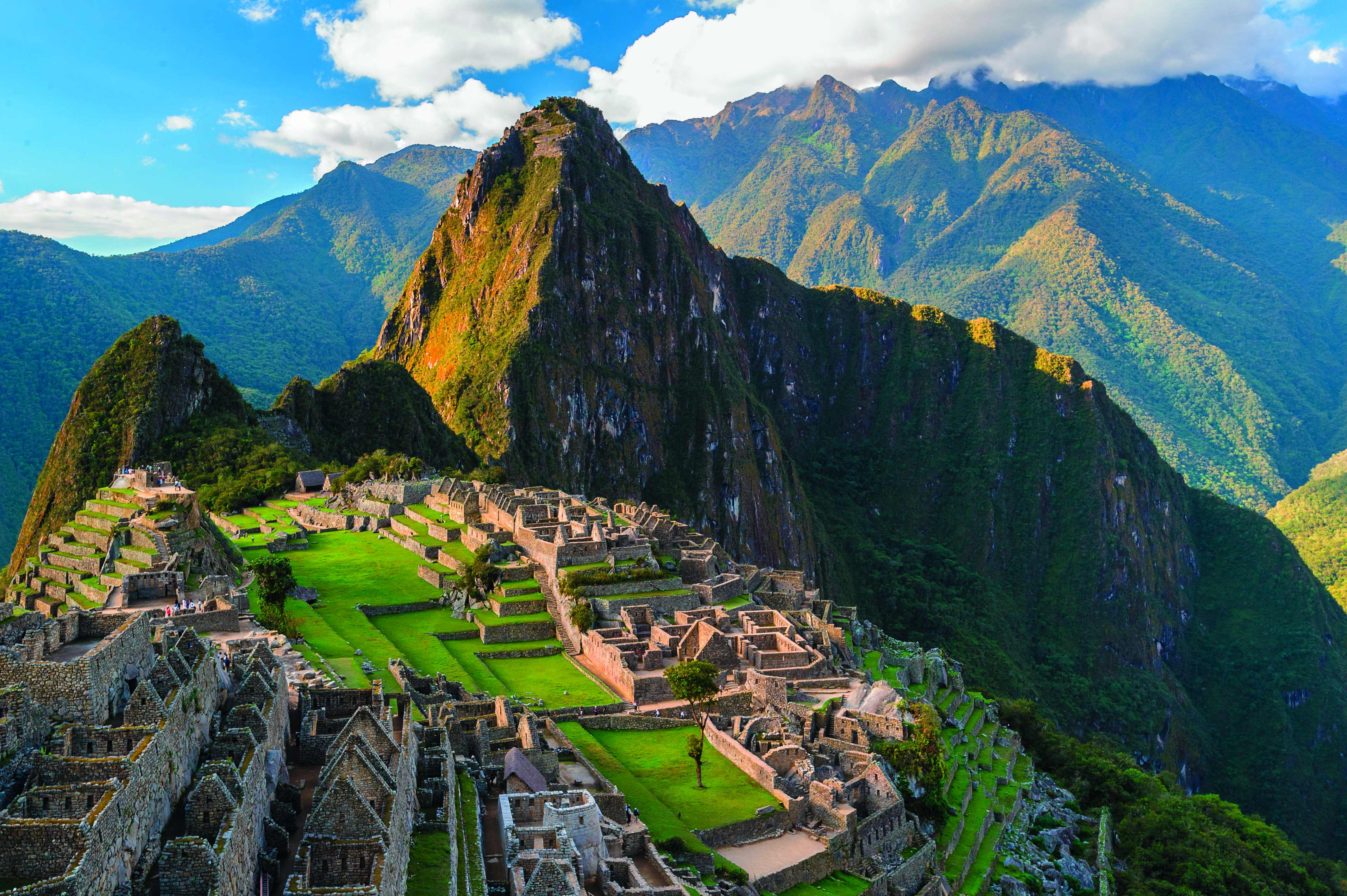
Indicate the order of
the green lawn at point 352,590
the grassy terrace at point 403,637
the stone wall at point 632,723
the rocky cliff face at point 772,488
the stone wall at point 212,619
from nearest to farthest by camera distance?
the stone wall at point 212,619 → the stone wall at point 632,723 → the green lawn at point 352,590 → the grassy terrace at point 403,637 → the rocky cliff face at point 772,488

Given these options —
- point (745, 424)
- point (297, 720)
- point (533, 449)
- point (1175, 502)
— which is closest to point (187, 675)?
point (297, 720)

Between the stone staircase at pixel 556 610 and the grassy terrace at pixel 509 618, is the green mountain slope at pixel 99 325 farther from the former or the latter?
the grassy terrace at pixel 509 618

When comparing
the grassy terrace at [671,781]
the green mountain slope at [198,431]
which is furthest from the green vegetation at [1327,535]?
the grassy terrace at [671,781]

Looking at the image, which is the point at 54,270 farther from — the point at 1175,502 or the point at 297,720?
the point at 1175,502

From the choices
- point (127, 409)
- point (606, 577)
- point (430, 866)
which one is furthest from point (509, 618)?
point (127, 409)

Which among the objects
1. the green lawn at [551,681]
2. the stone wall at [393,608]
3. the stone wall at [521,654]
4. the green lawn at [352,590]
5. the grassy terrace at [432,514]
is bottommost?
the green lawn at [551,681]
